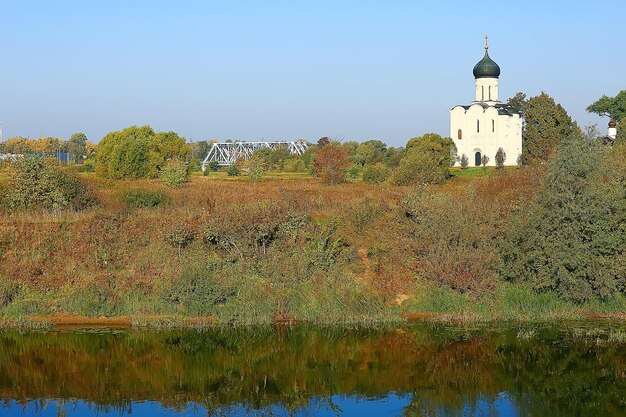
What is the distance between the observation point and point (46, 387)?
54.0ft

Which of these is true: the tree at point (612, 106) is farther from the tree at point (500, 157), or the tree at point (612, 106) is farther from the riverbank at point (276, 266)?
the riverbank at point (276, 266)

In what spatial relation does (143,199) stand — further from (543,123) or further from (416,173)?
(543,123)

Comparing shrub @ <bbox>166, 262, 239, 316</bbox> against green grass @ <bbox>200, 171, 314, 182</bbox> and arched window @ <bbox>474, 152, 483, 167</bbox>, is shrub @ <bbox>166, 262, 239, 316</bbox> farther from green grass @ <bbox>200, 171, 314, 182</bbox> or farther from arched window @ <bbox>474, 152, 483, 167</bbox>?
arched window @ <bbox>474, 152, 483, 167</bbox>

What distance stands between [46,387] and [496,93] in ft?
165

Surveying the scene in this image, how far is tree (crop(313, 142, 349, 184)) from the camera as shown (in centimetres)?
4122

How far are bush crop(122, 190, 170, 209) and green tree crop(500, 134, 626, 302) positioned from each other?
490 inches

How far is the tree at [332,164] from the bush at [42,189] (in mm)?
15572

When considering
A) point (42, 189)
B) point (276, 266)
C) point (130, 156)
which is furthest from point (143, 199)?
point (130, 156)

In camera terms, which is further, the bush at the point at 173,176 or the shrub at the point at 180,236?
the bush at the point at 173,176

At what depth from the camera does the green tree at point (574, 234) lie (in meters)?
20.9

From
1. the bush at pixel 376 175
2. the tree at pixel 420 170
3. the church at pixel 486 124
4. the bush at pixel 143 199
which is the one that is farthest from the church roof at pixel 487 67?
the bush at pixel 143 199

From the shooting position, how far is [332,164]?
42.7 metres

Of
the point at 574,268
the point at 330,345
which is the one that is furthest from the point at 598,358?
the point at 330,345

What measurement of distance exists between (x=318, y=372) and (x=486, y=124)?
45.5m
